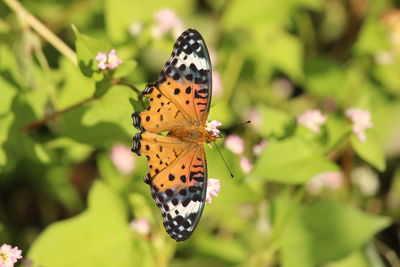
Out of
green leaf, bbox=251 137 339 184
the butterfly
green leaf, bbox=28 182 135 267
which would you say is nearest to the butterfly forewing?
the butterfly

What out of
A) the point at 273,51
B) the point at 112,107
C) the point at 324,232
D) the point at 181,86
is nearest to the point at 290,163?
the point at 324,232

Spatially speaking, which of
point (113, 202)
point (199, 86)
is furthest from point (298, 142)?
point (113, 202)

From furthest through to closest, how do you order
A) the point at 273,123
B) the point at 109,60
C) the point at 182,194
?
the point at 273,123 < the point at 109,60 < the point at 182,194

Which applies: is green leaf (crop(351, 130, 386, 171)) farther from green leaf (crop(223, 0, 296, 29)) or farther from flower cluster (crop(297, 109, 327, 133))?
green leaf (crop(223, 0, 296, 29))

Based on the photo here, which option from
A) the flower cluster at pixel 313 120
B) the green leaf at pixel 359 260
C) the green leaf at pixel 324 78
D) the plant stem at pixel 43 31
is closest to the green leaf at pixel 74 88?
the plant stem at pixel 43 31

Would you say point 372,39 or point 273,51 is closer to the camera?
point 372,39

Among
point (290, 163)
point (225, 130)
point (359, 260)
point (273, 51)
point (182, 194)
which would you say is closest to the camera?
point (182, 194)

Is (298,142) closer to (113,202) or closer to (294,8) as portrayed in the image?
(113,202)

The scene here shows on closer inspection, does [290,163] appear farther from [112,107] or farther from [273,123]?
[112,107]
